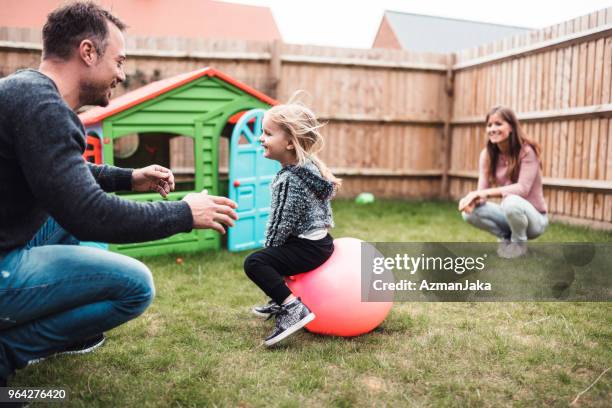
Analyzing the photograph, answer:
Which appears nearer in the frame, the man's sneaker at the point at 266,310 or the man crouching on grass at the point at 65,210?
the man crouching on grass at the point at 65,210

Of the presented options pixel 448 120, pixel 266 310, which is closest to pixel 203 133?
pixel 266 310

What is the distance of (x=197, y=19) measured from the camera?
15859 mm

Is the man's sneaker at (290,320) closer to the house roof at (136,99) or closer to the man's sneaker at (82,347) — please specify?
the man's sneaker at (82,347)

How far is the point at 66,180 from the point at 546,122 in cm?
664

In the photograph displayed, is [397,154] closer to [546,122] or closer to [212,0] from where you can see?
[546,122]

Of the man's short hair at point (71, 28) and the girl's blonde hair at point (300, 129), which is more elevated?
the man's short hair at point (71, 28)

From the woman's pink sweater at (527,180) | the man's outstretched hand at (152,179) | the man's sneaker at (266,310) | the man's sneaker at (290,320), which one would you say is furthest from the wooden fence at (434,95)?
the man's outstretched hand at (152,179)

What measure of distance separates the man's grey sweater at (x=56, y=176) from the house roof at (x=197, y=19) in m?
12.5

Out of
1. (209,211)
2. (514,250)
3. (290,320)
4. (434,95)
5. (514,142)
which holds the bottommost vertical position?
(514,250)

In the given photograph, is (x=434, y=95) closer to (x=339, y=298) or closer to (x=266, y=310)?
(x=266, y=310)

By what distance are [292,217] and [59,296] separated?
1366mm

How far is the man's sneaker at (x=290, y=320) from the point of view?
2826mm

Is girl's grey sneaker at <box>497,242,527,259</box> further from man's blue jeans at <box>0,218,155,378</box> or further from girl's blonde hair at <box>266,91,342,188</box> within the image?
man's blue jeans at <box>0,218,155,378</box>

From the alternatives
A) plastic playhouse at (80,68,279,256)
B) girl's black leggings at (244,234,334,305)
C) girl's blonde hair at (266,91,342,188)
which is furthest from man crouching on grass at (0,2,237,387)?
plastic playhouse at (80,68,279,256)
